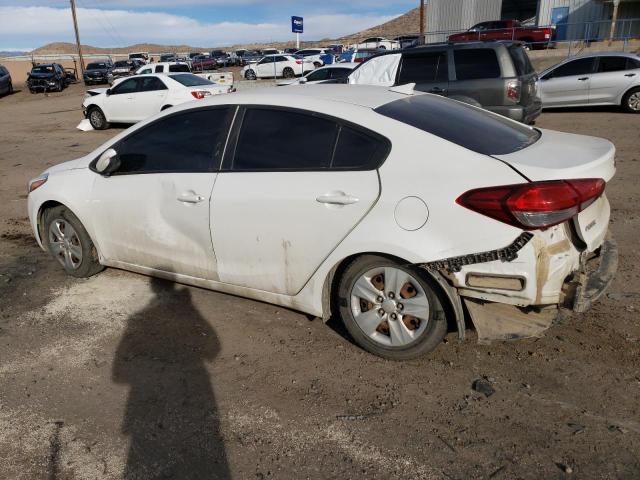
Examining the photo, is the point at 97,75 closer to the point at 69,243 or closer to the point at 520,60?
the point at 520,60

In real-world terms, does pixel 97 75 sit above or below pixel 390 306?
above

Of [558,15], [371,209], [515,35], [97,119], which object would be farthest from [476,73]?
[558,15]

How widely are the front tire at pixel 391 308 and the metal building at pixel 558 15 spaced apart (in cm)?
2943

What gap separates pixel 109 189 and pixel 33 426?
194 cm

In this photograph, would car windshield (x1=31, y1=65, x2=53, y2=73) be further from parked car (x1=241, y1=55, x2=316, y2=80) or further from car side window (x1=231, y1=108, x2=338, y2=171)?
car side window (x1=231, y1=108, x2=338, y2=171)

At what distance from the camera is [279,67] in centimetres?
3278

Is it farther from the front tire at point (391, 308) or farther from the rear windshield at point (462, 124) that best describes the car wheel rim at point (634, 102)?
the front tire at point (391, 308)

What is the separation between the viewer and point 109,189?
14.0 feet

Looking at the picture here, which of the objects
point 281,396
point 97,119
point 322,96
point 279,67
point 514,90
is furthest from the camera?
point 279,67

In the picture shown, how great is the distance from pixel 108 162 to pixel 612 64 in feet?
43.8

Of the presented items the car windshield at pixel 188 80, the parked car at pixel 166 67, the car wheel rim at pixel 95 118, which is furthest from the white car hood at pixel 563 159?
the parked car at pixel 166 67

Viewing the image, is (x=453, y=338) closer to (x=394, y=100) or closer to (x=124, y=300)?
(x=394, y=100)

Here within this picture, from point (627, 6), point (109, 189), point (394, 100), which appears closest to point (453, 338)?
point (394, 100)

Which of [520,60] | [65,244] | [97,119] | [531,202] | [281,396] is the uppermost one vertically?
[520,60]
